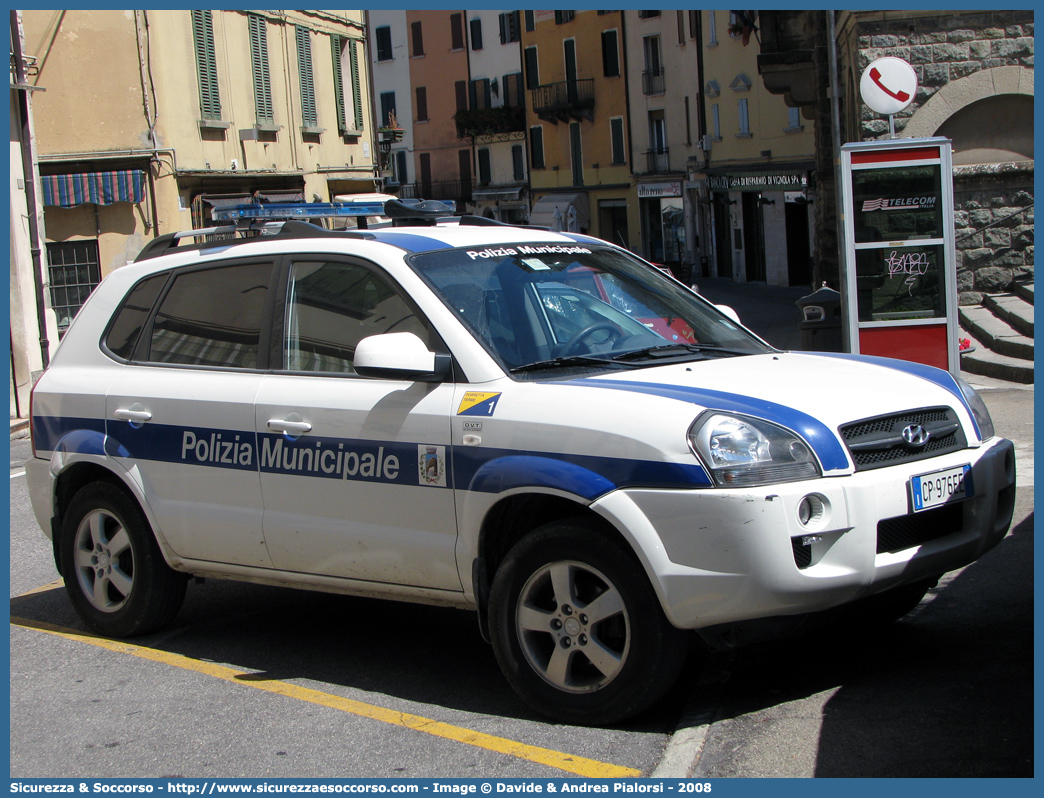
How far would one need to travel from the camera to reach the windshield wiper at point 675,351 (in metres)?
4.74

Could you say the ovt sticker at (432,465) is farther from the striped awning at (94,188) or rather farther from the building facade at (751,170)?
the building facade at (751,170)

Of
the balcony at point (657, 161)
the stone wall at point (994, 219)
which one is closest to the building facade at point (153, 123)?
the stone wall at point (994, 219)

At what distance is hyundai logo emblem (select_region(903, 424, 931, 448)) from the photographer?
4.19 m

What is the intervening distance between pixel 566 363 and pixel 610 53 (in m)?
51.8

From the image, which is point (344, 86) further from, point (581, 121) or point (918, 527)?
point (918, 527)

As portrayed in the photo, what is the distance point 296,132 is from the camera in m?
29.4

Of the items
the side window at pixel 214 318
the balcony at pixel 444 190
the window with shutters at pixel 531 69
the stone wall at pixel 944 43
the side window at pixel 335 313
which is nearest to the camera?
the side window at pixel 335 313

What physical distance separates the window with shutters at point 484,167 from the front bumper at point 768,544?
61177 millimetres

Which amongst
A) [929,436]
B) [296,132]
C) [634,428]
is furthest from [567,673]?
[296,132]

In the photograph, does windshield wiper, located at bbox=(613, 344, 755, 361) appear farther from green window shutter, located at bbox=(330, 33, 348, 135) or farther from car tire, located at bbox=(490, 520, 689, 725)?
green window shutter, located at bbox=(330, 33, 348, 135)

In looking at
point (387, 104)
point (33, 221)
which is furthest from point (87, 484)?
point (387, 104)

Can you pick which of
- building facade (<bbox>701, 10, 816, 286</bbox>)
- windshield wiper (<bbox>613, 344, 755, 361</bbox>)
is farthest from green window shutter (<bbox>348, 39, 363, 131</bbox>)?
windshield wiper (<bbox>613, 344, 755, 361</bbox>)

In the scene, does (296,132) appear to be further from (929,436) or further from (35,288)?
(929,436)

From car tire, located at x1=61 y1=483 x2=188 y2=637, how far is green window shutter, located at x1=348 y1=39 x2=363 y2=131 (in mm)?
27167
